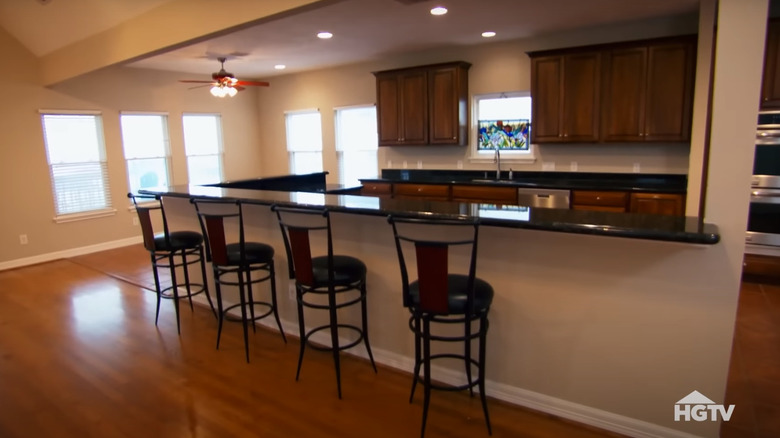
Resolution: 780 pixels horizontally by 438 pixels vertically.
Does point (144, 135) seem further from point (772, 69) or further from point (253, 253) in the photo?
point (772, 69)

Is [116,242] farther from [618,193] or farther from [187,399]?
[618,193]

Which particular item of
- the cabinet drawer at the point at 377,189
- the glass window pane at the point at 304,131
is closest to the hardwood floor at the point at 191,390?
the cabinet drawer at the point at 377,189

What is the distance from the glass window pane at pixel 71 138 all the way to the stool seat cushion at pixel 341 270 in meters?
5.23

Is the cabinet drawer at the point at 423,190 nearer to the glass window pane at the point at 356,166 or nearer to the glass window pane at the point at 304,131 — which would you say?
the glass window pane at the point at 356,166

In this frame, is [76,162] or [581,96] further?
[76,162]

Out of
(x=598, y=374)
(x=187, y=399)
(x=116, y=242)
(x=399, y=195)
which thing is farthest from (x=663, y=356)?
(x=116, y=242)

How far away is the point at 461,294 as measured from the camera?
2.11 meters

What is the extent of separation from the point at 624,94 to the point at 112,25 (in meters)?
5.28

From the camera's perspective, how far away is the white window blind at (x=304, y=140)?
7.76 meters

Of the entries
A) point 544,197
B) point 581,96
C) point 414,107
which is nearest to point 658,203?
point 544,197

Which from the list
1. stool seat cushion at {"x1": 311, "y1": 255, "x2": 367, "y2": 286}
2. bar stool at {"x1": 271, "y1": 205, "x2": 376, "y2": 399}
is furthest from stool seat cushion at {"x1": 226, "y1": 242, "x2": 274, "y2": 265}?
stool seat cushion at {"x1": 311, "y1": 255, "x2": 367, "y2": 286}

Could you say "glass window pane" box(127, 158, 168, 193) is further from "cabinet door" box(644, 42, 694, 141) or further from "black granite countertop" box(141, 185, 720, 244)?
"cabinet door" box(644, 42, 694, 141)

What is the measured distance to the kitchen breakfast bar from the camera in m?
1.92

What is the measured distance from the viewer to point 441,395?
2.53 metres
